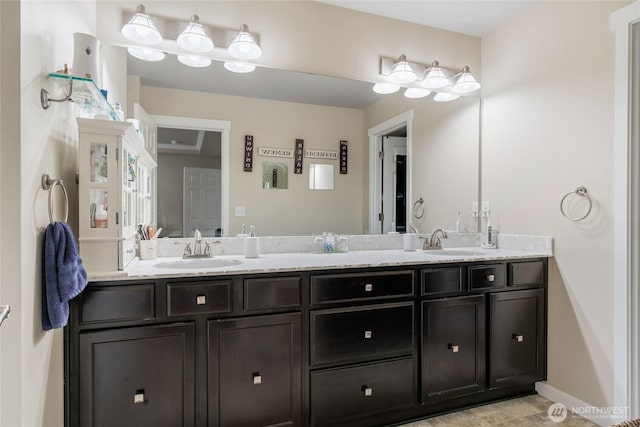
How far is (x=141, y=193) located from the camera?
2.04 m

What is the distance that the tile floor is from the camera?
6.63 ft

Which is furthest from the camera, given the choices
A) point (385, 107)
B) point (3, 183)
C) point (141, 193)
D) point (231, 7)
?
point (385, 107)

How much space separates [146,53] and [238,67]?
1.73 ft

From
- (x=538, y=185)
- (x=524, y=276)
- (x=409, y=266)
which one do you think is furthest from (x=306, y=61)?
(x=524, y=276)

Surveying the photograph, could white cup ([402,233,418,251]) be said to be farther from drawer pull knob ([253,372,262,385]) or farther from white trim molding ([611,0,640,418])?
drawer pull knob ([253,372,262,385])

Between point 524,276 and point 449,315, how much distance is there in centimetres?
65

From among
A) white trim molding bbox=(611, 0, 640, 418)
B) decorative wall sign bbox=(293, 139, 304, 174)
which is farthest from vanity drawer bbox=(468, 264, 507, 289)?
decorative wall sign bbox=(293, 139, 304, 174)

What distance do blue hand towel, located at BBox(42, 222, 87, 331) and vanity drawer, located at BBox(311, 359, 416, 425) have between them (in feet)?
3.74

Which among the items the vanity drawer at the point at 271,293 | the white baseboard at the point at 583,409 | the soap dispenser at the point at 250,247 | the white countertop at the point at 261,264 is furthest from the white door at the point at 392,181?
the white baseboard at the point at 583,409

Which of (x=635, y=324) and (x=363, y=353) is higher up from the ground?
(x=635, y=324)

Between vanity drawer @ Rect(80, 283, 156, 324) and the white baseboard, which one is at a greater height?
vanity drawer @ Rect(80, 283, 156, 324)

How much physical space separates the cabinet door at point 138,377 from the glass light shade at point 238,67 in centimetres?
156

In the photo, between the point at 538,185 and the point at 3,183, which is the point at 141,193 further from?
the point at 538,185

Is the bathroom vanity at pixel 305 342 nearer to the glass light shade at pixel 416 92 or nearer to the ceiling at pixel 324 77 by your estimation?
the ceiling at pixel 324 77
